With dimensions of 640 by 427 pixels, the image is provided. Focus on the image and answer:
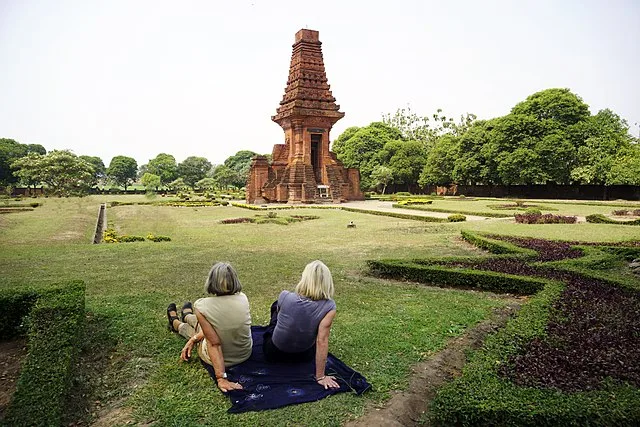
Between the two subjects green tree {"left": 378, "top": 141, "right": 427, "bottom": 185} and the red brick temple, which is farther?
green tree {"left": 378, "top": 141, "right": 427, "bottom": 185}

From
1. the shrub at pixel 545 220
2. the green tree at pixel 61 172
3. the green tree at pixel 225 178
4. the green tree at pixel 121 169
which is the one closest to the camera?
the shrub at pixel 545 220

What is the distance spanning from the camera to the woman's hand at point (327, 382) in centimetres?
418

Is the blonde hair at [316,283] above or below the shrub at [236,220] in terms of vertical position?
above

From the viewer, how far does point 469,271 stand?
26.4ft

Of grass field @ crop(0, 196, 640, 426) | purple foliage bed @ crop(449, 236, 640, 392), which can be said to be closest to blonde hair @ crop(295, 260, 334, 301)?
grass field @ crop(0, 196, 640, 426)

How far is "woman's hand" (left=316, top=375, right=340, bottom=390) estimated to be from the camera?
418 cm

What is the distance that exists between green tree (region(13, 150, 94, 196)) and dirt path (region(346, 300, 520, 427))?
124ft

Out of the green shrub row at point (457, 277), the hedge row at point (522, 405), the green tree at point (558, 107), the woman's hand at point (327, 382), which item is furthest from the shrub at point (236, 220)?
the green tree at point (558, 107)

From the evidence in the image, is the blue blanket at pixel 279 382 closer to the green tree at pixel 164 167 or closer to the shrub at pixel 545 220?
the shrub at pixel 545 220

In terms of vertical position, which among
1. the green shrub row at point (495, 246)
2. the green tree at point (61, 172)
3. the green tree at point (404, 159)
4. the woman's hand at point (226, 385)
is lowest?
the woman's hand at point (226, 385)

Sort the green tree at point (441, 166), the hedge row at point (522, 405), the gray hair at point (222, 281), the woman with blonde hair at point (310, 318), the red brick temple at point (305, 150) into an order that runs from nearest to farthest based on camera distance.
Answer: the hedge row at point (522, 405) → the woman with blonde hair at point (310, 318) → the gray hair at point (222, 281) → the red brick temple at point (305, 150) → the green tree at point (441, 166)

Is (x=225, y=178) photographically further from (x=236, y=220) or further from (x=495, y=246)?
(x=495, y=246)

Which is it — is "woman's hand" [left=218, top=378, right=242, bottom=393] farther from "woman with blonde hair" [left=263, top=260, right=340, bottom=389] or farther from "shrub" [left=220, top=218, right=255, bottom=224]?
"shrub" [left=220, top=218, right=255, bottom=224]

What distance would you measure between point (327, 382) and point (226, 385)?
3.06ft
